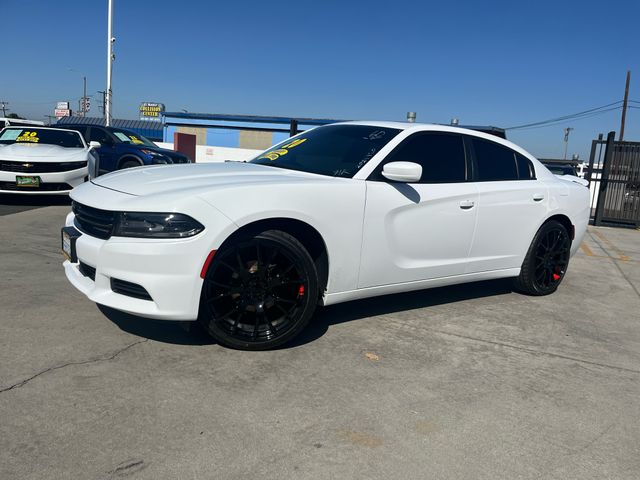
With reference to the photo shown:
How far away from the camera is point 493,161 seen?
475 cm

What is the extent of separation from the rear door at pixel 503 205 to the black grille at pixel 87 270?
2.86 metres

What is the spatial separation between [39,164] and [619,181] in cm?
1241

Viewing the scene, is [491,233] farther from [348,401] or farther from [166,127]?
[166,127]

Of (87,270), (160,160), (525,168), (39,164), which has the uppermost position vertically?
(525,168)

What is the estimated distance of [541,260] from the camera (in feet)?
16.9

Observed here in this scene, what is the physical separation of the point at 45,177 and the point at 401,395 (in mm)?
7880

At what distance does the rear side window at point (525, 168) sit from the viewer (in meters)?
4.98

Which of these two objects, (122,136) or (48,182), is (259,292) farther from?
(122,136)

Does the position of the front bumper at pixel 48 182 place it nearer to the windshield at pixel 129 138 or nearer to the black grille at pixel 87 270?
the windshield at pixel 129 138

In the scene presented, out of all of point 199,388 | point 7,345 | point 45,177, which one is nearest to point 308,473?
point 199,388

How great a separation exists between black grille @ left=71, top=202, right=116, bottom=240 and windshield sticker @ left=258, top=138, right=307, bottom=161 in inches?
61.3

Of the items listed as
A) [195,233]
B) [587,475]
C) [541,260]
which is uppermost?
[195,233]

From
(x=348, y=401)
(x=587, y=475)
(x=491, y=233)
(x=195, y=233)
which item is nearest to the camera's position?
(x=587, y=475)

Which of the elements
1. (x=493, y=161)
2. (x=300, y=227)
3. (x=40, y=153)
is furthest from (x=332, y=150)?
(x=40, y=153)
